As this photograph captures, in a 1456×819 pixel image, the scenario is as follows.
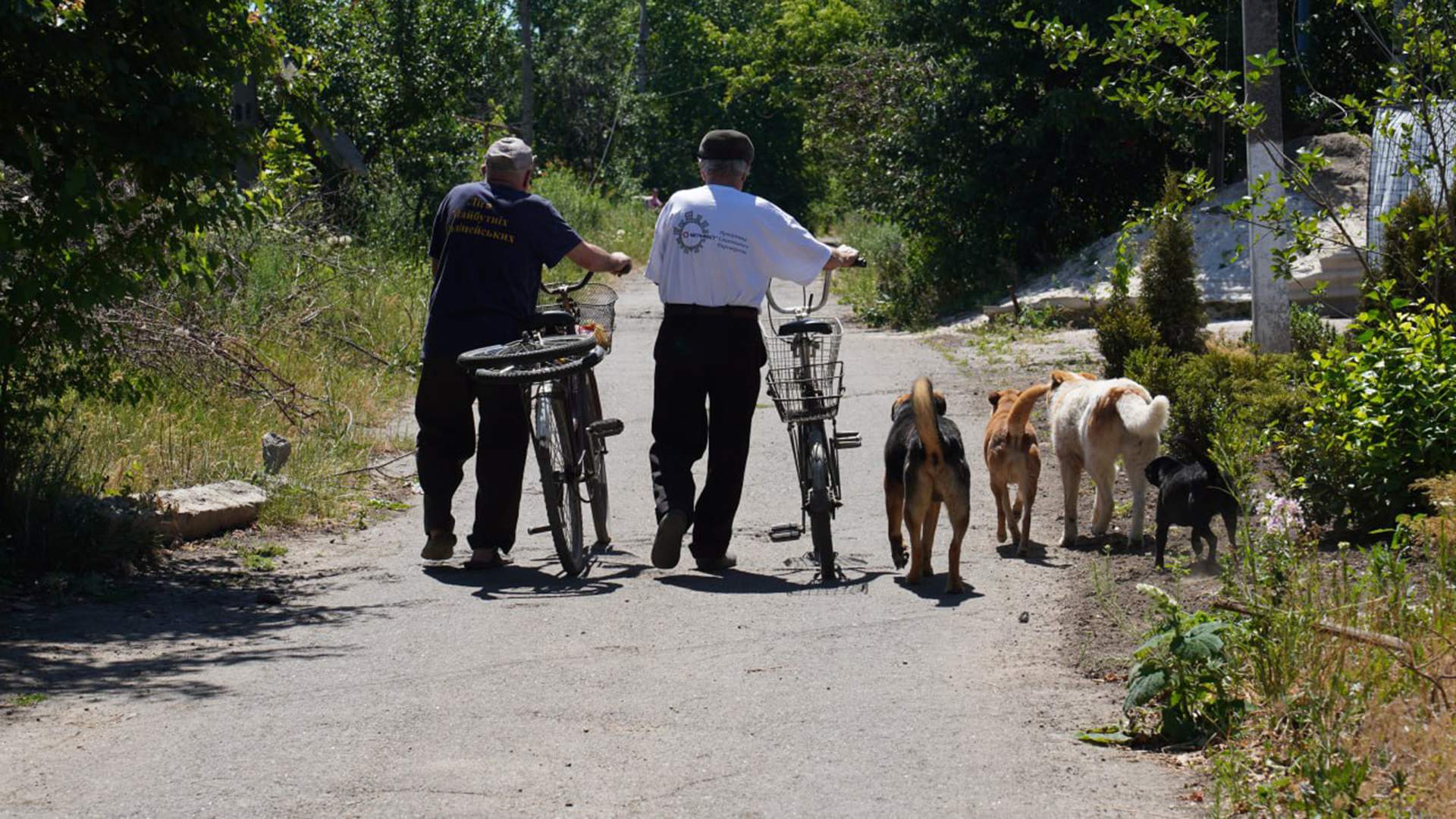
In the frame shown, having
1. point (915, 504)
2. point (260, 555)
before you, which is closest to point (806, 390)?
point (915, 504)

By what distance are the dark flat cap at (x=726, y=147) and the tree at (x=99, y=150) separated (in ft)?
7.23

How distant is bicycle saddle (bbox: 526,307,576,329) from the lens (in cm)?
780

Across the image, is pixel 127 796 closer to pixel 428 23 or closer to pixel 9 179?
pixel 9 179

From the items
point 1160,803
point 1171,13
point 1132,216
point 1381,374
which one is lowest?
point 1160,803

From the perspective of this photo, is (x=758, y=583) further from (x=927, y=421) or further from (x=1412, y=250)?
(x=1412, y=250)

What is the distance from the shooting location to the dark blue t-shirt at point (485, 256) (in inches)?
300

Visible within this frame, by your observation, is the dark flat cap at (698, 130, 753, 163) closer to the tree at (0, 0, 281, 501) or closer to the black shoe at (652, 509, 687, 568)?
the black shoe at (652, 509, 687, 568)

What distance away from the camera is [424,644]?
623 cm

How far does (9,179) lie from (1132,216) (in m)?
6.85

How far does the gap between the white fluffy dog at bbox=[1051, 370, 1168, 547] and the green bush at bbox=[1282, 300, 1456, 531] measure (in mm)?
718

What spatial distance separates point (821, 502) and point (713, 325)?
974 mm

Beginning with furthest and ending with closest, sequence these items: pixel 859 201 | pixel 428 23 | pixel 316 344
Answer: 1. pixel 859 201
2. pixel 428 23
3. pixel 316 344

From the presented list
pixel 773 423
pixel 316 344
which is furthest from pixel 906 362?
pixel 316 344

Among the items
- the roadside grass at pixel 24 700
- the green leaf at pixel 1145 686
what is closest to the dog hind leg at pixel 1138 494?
the green leaf at pixel 1145 686
